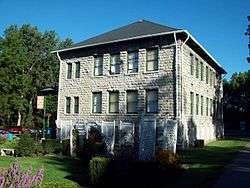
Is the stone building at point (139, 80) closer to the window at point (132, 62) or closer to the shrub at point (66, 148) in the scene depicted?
the window at point (132, 62)

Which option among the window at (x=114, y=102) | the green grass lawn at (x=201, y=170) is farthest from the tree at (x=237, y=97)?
the green grass lawn at (x=201, y=170)

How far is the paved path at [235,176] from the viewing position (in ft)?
40.8

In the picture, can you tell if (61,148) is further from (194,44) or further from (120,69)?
(194,44)

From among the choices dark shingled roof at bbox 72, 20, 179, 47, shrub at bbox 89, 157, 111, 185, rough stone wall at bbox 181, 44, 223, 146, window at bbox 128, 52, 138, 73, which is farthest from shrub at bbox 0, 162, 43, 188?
window at bbox 128, 52, 138, 73

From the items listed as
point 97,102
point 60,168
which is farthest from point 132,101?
point 60,168

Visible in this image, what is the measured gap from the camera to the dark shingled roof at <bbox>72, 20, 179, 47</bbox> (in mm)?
27684

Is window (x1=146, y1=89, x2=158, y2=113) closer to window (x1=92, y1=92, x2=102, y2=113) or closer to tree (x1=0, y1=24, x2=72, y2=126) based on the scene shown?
window (x1=92, y1=92, x2=102, y2=113)

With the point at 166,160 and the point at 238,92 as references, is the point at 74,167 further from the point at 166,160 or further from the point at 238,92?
the point at 238,92

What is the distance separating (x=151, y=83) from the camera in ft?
88.3

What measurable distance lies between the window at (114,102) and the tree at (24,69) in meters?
26.8

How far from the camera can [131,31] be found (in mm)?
30141

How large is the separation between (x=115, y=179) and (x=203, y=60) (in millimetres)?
23642

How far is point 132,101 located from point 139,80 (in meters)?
1.63

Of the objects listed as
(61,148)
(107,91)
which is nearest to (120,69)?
(107,91)
